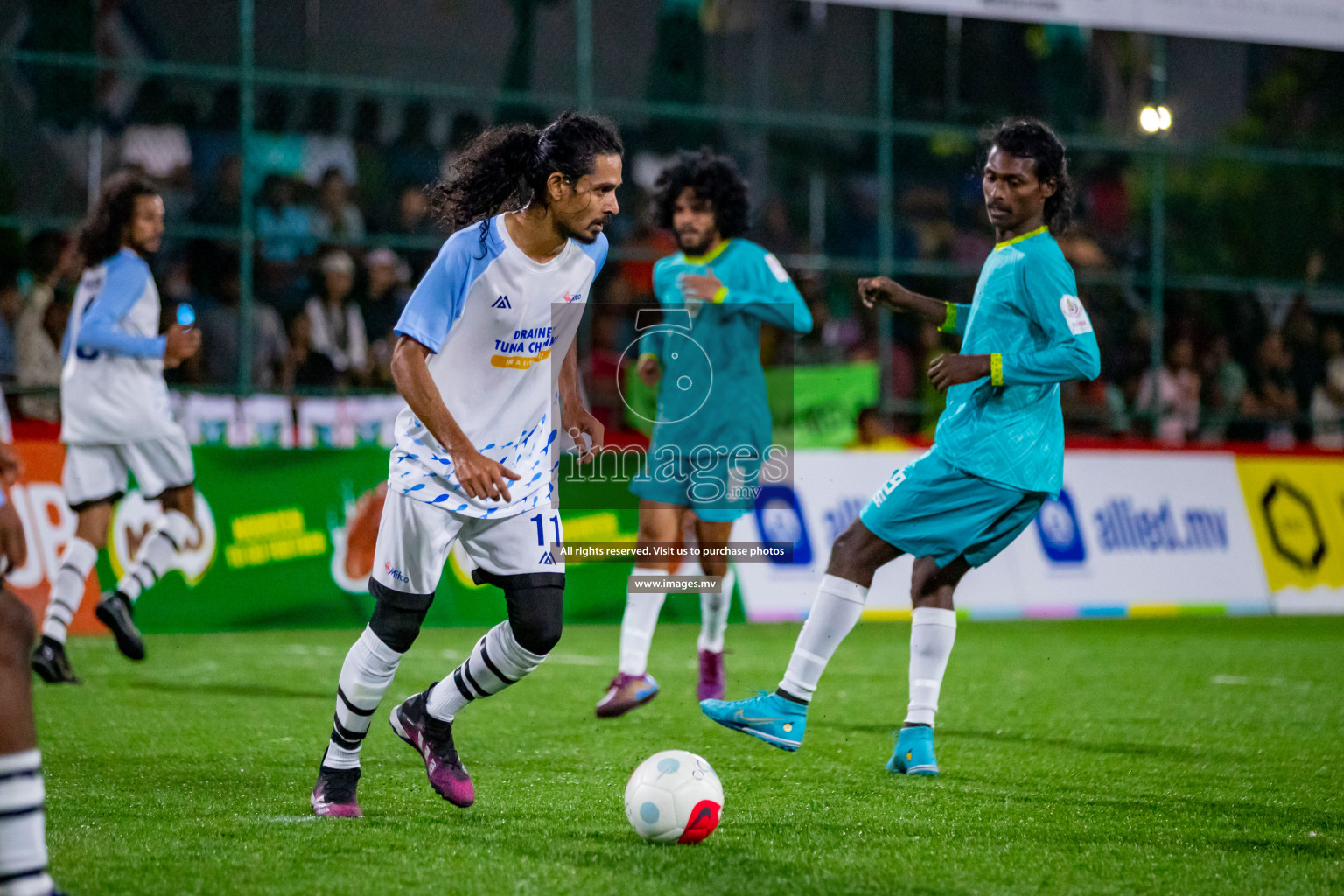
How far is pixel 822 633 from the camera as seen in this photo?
5.36 metres

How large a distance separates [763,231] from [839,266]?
0.90 m

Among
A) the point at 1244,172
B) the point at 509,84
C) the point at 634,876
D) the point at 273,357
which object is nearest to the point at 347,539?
the point at 273,357

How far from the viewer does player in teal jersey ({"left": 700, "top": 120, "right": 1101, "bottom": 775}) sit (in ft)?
17.3

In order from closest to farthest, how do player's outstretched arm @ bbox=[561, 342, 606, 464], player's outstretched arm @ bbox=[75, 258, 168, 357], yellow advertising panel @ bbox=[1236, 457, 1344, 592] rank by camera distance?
1. player's outstretched arm @ bbox=[561, 342, 606, 464]
2. player's outstretched arm @ bbox=[75, 258, 168, 357]
3. yellow advertising panel @ bbox=[1236, 457, 1344, 592]

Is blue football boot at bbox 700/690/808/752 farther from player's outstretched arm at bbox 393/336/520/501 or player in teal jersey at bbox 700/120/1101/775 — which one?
player's outstretched arm at bbox 393/336/520/501

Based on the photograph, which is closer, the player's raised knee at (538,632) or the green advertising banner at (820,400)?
the player's raised knee at (538,632)

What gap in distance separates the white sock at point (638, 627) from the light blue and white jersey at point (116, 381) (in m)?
2.70

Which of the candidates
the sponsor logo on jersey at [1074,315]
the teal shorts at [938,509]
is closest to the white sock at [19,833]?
the teal shorts at [938,509]

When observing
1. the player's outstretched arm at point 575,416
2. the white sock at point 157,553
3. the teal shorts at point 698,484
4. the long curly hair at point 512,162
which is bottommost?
the white sock at point 157,553

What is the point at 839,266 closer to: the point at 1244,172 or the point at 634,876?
the point at 1244,172

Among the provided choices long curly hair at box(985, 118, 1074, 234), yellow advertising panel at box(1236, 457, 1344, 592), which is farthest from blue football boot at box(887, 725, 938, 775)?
yellow advertising panel at box(1236, 457, 1344, 592)

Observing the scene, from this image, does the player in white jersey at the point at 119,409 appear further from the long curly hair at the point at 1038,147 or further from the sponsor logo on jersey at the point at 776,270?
the long curly hair at the point at 1038,147

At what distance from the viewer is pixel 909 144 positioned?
15336mm

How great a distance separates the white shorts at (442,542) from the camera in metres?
4.40
